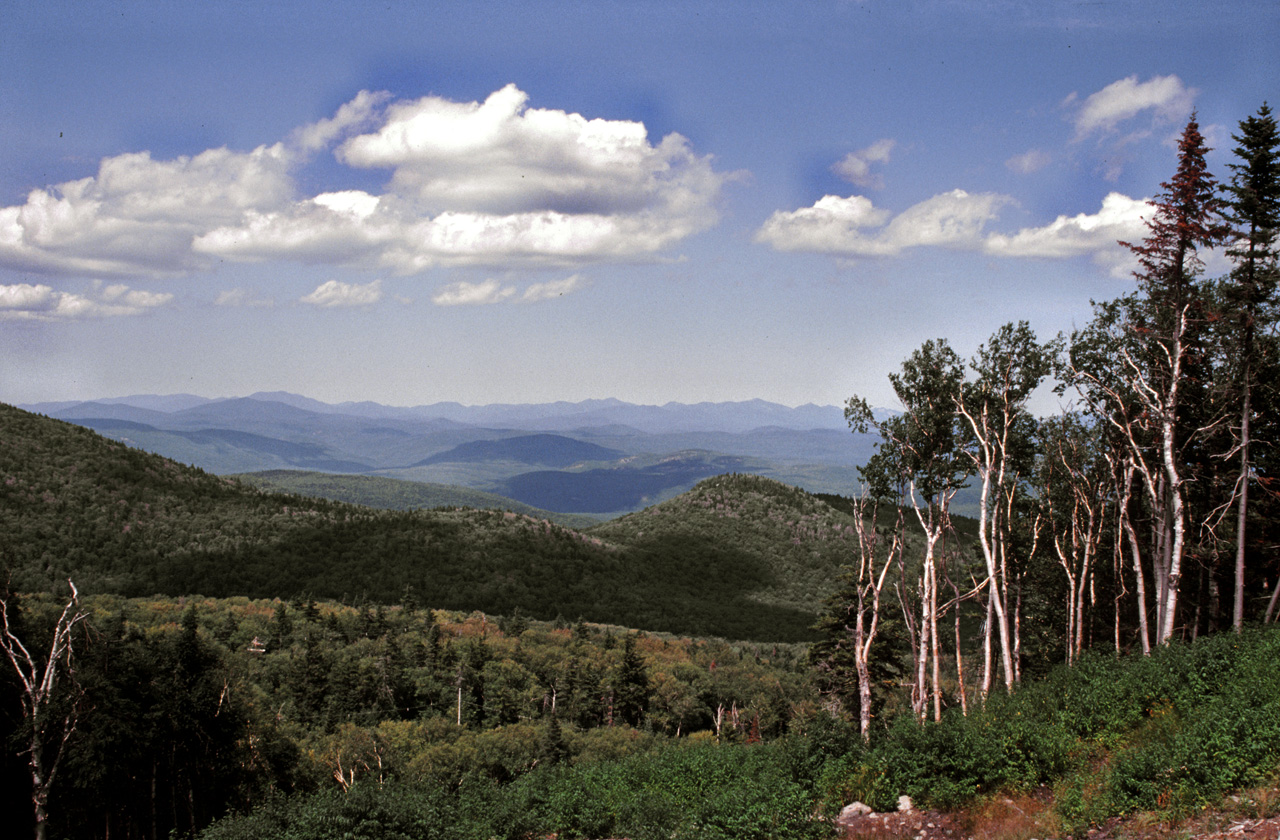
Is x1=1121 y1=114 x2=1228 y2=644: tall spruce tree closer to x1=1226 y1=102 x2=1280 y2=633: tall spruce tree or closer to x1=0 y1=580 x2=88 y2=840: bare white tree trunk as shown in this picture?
x1=1226 y1=102 x2=1280 y2=633: tall spruce tree

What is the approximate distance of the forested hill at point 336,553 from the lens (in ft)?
296

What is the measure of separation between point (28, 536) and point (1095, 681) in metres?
112

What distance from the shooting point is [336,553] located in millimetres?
109562

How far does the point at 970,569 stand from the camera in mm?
30172

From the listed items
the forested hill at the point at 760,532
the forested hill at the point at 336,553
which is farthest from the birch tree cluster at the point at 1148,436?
the forested hill at the point at 760,532

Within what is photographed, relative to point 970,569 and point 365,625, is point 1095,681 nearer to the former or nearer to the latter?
point 970,569

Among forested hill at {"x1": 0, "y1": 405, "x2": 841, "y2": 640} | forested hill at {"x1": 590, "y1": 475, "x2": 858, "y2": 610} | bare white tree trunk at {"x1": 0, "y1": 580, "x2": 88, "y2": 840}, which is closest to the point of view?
bare white tree trunk at {"x1": 0, "y1": 580, "x2": 88, "y2": 840}

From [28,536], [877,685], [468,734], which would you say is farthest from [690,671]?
[28,536]

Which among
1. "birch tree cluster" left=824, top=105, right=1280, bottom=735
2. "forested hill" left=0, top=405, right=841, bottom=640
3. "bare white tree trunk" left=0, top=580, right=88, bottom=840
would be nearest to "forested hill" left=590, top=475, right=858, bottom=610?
"forested hill" left=0, top=405, right=841, bottom=640

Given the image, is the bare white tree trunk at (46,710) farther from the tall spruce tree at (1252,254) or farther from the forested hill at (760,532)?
the forested hill at (760,532)

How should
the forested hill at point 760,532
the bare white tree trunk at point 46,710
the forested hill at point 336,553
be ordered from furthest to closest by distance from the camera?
the forested hill at point 760,532 < the forested hill at point 336,553 < the bare white tree trunk at point 46,710

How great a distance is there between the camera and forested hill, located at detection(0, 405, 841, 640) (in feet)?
296

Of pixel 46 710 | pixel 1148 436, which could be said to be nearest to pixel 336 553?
pixel 46 710

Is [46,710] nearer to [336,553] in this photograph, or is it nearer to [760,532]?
[336,553]
